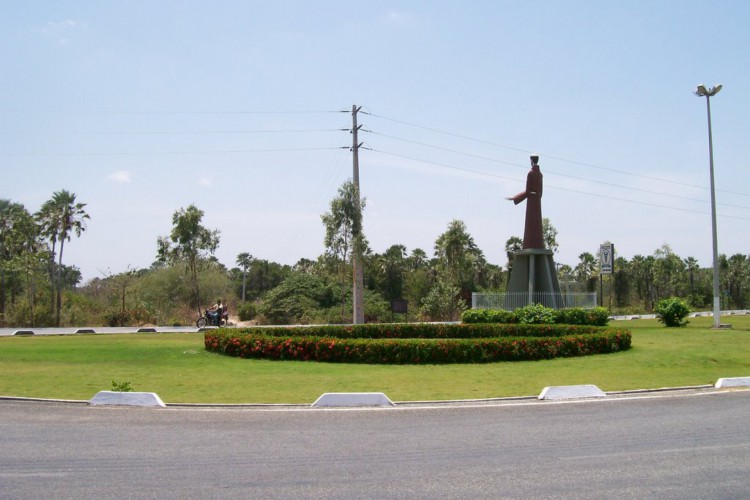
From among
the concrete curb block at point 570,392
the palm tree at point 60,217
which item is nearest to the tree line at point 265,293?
the palm tree at point 60,217

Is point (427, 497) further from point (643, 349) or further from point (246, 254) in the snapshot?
point (246, 254)

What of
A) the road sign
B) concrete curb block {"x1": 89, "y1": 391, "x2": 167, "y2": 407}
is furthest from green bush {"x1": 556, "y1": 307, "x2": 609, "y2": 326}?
concrete curb block {"x1": 89, "y1": 391, "x2": 167, "y2": 407}

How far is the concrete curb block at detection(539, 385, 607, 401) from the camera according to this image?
501 inches

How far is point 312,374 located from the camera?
16781mm

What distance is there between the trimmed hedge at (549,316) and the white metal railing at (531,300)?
1.94 metres

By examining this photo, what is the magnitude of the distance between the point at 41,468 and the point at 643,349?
62.5 feet

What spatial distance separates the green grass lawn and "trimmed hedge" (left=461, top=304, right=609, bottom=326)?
5915 millimetres

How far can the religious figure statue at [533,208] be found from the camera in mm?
34656

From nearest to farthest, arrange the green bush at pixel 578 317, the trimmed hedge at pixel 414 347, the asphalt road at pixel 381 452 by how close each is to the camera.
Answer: the asphalt road at pixel 381 452 → the trimmed hedge at pixel 414 347 → the green bush at pixel 578 317

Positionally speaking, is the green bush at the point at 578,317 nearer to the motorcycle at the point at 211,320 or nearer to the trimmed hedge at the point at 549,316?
the trimmed hedge at the point at 549,316

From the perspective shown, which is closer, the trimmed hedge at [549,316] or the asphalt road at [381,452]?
the asphalt road at [381,452]

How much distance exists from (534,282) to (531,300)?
1.35 metres

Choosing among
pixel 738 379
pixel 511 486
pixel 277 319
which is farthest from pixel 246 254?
pixel 511 486

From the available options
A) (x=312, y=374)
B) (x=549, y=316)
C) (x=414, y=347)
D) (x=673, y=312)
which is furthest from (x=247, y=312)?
(x=312, y=374)
